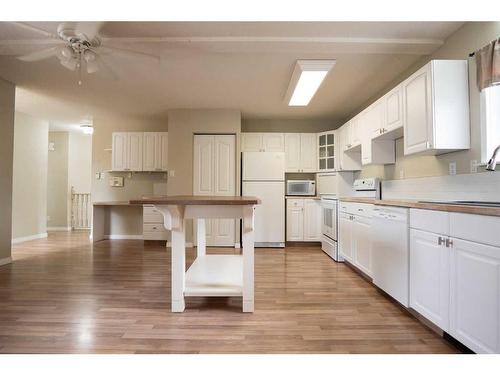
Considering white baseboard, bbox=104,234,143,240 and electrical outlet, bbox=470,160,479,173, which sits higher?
electrical outlet, bbox=470,160,479,173

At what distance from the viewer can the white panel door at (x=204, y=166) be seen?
509 centimetres

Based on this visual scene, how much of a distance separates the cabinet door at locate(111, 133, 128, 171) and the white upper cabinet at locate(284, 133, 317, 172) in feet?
11.0

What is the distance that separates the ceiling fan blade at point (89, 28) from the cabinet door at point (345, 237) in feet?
11.2

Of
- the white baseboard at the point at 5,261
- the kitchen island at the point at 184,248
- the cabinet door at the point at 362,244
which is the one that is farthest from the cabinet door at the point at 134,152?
the cabinet door at the point at 362,244

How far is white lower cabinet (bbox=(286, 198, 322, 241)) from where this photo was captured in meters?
5.14

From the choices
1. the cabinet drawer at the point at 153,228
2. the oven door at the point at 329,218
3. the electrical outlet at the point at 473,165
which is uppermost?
the electrical outlet at the point at 473,165

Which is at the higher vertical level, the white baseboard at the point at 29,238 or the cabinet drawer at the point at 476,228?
the cabinet drawer at the point at 476,228

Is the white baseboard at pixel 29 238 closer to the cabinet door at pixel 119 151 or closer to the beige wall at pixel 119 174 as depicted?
the beige wall at pixel 119 174

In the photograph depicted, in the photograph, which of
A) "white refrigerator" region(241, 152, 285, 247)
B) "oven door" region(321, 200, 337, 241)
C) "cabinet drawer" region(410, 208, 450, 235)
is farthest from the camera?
"white refrigerator" region(241, 152, 285, 247)

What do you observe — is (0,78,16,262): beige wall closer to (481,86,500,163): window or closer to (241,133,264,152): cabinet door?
(241,133,264,152): cabinet door

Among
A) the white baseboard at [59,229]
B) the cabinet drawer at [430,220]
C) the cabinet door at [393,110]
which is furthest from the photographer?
the white baseboard at [59,229]

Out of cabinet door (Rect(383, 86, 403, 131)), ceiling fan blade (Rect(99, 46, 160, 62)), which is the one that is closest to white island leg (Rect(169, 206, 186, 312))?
ceiling fan blade (Rect(99, 46, 160, 62))
